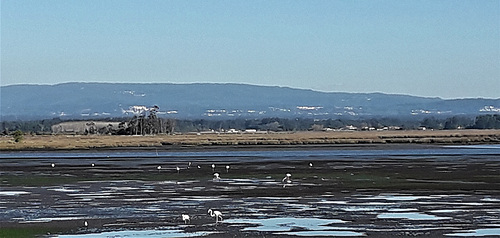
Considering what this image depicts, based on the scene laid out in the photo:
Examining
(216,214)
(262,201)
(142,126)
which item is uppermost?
(142,126)

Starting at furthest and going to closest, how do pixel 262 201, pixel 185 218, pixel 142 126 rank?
1. pixel 142 126
2. pixel 262 201
3. pixel 185 218

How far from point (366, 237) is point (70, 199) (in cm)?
1470

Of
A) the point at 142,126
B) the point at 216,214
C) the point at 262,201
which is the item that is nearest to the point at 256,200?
the point at 262,201

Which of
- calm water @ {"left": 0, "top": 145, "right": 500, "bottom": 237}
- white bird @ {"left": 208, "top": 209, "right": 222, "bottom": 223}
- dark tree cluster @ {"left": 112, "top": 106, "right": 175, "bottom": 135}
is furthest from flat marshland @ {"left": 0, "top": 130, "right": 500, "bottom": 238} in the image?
dark tree cluster @ {"left": 112, "top": 106, "right": 175, "bottom": 135}

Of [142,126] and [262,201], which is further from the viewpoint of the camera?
[142,126]

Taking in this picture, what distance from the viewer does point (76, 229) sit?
26.3 meters

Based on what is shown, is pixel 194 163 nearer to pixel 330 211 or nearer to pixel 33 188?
pixel 33 188

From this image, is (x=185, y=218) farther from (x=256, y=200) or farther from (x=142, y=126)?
(x=142, y=126)

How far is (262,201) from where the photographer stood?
112 feet

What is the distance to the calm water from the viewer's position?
26188mm

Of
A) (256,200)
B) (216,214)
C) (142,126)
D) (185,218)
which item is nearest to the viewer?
(185,218)

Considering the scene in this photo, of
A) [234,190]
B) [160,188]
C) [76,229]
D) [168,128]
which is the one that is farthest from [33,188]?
[168,128]

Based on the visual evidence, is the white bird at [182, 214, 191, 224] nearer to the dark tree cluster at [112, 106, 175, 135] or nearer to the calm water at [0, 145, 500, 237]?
the calm water at [0, 145, 500, 237]

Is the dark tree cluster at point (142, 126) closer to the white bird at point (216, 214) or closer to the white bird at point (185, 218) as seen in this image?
the white bird at point (216, 214)
